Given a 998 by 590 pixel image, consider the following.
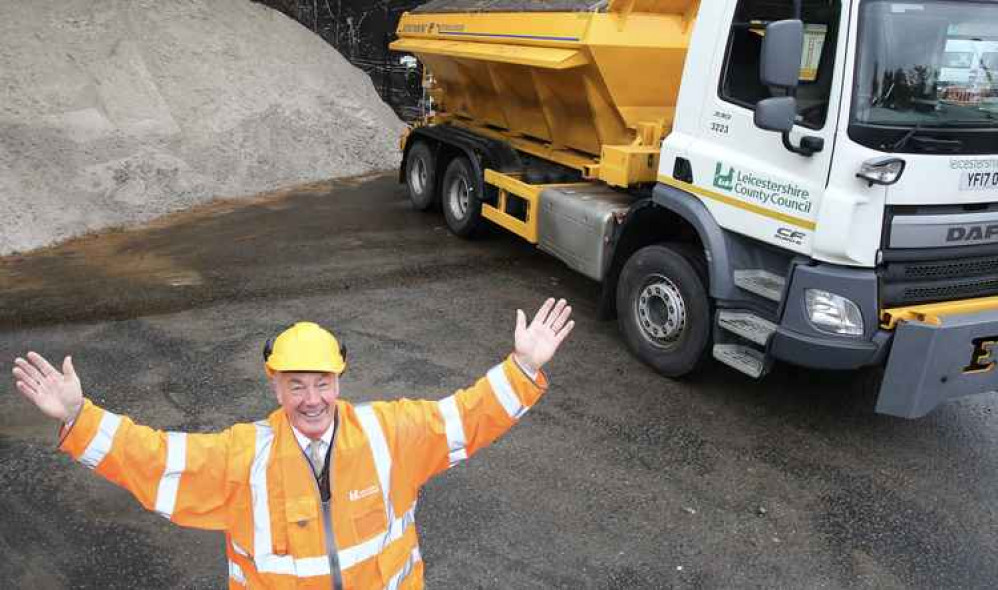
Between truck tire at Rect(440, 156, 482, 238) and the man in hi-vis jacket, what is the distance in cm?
611

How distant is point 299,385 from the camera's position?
2057 mm

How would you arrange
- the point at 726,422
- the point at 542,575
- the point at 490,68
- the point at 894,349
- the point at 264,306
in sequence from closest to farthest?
1. the point at 542,575
2. the point at 894,349
3. the point at 726,422
4. the point at 264,306
5. the point at 490,68

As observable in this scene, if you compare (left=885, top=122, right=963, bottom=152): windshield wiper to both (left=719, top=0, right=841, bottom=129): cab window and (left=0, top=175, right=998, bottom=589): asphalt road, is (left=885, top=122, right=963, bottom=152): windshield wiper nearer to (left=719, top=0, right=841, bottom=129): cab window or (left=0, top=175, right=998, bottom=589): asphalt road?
(left=719, top=0, right=841, bottom=129): cab window

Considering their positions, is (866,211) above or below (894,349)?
above

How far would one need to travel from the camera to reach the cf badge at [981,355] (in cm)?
428

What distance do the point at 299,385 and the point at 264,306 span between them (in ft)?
16.2

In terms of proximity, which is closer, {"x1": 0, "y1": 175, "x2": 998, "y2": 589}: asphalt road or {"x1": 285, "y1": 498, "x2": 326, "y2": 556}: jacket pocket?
{"x1": 285, "y1": 498, "x2": 326, "y2": 556}: jacket pocket

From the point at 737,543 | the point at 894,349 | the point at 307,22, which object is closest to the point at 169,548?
the point at 737,543

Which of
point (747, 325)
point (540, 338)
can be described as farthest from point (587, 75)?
point (540, 338)

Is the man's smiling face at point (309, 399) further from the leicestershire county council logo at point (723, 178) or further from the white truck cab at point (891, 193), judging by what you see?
the leicestershire county council logo at point (723, 178)

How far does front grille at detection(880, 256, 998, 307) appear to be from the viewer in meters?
4.39

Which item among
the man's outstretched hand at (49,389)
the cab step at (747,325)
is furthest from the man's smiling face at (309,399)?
the cab step at (747,325)

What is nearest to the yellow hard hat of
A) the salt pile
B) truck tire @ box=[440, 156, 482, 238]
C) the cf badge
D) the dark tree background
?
the cf badge

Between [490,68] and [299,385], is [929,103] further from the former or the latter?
[490,68]
